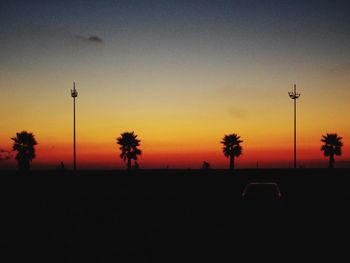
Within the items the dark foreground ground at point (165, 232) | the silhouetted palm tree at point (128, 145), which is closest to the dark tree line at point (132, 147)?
the silhouetted palm tree at point (128, 145)

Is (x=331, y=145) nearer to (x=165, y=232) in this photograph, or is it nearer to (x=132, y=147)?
(x=132, y=147)

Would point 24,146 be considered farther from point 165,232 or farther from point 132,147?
point 165,232

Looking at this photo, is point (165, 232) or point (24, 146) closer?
point (165, 232)

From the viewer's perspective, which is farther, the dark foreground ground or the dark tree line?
the dark tree line

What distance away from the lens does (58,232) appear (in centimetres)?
1384

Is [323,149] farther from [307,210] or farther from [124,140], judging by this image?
[307,210]

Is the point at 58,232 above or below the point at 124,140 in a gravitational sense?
below

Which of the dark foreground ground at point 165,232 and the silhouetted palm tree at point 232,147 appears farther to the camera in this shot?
the silhouetted palm tree at point 232,147

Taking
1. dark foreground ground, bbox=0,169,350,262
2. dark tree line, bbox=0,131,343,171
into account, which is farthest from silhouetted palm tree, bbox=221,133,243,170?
dark foreground ground, bbox=0,169,350,262

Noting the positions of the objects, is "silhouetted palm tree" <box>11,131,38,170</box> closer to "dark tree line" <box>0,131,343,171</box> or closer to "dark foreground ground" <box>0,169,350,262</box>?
"dark tree line" <box>0,131,343,171</box>

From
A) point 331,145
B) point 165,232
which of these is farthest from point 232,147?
point 165,232

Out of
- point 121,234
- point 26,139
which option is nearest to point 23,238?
point 121,234

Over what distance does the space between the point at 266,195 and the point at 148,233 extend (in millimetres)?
4782

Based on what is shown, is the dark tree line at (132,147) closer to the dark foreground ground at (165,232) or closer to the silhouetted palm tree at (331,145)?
the silhouetted palm tree at (331,145)
